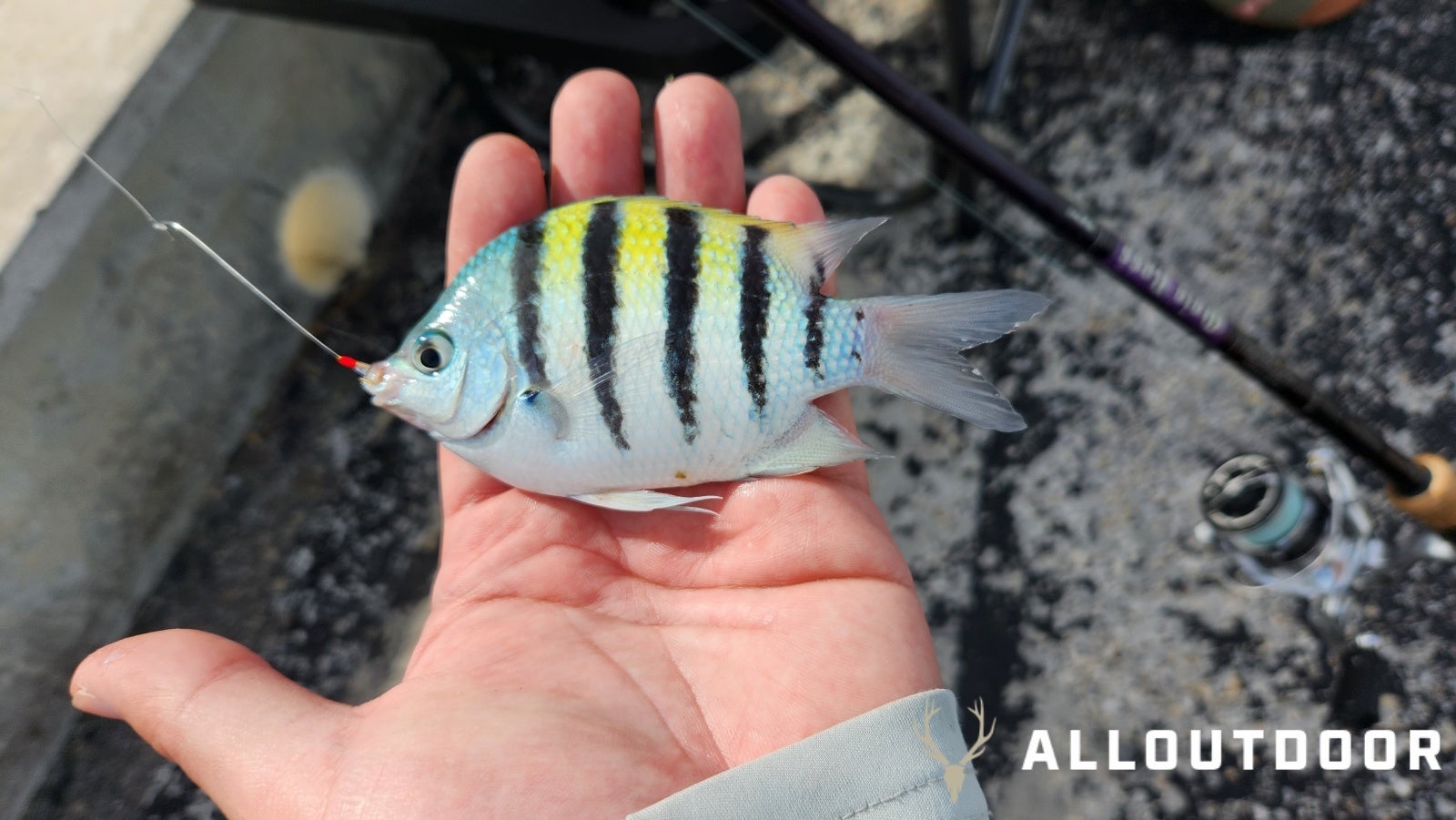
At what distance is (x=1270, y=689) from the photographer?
7.14 feet

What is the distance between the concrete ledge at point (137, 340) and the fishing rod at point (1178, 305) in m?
1.84

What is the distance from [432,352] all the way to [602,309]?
35 centimetres

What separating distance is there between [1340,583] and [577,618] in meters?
1.78

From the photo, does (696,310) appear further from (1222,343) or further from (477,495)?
(1222,343)

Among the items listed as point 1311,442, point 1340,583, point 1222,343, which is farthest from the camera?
point 1311,442

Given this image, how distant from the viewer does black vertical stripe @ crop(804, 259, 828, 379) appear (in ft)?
5.59

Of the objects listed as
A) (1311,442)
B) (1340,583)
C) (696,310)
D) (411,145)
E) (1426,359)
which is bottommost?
(411,145)

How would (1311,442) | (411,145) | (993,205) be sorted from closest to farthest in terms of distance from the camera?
(1311,442) → (993,205) → (411,145)

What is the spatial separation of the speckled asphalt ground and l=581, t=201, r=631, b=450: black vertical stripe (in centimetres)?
116

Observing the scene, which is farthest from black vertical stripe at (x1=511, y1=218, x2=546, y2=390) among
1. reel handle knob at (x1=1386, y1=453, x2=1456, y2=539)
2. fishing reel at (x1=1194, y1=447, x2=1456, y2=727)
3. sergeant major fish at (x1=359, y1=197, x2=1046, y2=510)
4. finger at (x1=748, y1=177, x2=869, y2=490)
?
reel handle knob at (x1=1386, y1=453, x2=1456, y2=539)

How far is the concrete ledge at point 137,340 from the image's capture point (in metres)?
2.19

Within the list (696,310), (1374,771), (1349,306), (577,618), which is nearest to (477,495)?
(577,618)

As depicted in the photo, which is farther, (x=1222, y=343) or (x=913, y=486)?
(x=913, y=486)

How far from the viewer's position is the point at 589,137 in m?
2.11
